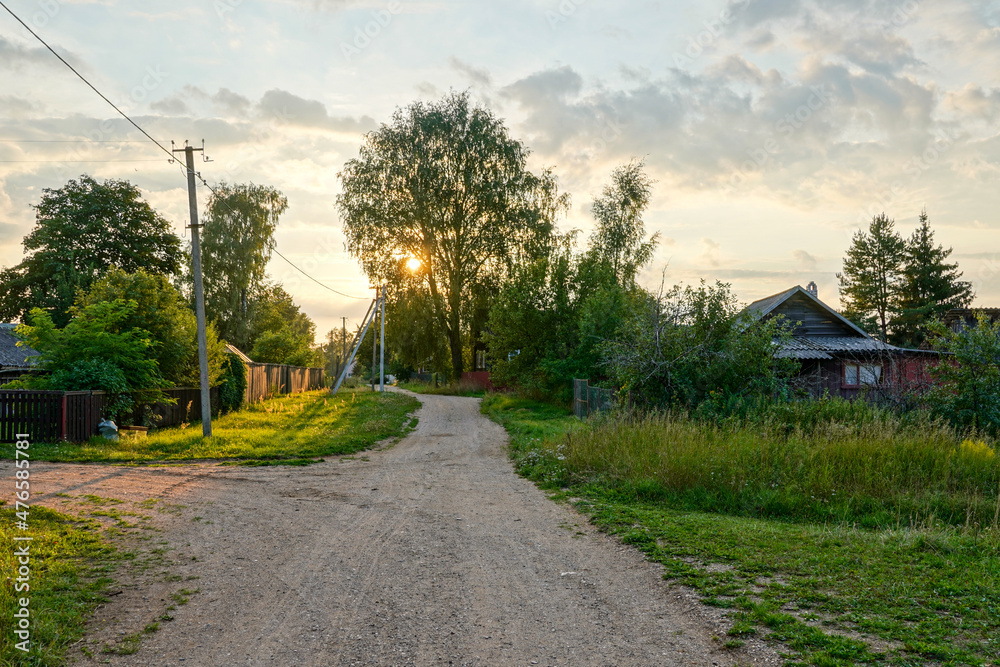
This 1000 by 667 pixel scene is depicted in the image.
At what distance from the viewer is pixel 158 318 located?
1784cm

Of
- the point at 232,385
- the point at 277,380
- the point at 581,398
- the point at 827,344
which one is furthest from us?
the point at 277,380

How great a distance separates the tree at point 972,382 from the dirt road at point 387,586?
9411 mm

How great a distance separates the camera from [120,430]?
50.3 feet

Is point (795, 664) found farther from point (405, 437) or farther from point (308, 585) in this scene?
point (405, 437)

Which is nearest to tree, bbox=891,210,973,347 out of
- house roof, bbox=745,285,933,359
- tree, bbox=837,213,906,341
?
tree, bbox=837,213,906,341

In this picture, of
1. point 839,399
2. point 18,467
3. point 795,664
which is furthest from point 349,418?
point 795,664

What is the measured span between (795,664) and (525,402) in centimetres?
2439

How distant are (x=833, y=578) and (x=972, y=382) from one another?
9957 millimetres

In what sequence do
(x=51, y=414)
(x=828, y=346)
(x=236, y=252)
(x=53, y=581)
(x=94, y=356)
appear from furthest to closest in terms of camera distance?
(x=236, y=252) < (x=828, y=346) < (x=94, y=356) < (x=51, y=414) < (x=53, y=581)

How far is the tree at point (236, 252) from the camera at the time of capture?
4184 centimetres

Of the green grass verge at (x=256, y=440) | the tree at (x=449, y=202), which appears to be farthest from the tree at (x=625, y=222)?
the green grass verge at (x=256, y=440)

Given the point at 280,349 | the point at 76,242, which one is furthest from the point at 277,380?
the point at 76,242

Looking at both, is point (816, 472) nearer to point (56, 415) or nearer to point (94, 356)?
point (56, 415)

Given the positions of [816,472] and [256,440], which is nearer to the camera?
[816,472]
